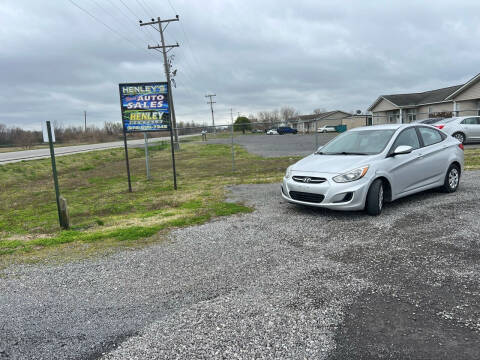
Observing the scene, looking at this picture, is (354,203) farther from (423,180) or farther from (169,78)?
(169,78)

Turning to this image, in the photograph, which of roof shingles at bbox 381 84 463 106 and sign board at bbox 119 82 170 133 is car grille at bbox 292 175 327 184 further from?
roof shingles at bbox 381 84 463 106

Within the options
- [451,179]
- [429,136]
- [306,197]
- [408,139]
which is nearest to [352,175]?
[306,197]

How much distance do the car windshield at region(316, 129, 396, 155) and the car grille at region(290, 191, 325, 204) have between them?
1278 millimetres

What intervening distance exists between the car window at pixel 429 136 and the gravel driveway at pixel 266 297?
2.05m

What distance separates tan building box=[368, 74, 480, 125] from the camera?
29000 millimetres

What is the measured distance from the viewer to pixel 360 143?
702 centimetres

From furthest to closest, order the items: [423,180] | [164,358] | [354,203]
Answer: [423,180], [354,203], [164,358]

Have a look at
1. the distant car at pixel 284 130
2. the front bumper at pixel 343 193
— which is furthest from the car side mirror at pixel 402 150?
the distant car at pixel 284 130

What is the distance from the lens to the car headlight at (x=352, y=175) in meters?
5.96

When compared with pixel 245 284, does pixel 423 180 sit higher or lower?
higher

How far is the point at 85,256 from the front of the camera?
16.3ft

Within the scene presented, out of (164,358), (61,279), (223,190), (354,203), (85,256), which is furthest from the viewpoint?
(223,190)

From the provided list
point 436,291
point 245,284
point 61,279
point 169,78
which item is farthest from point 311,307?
point 169,78

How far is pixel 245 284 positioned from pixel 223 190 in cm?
630
